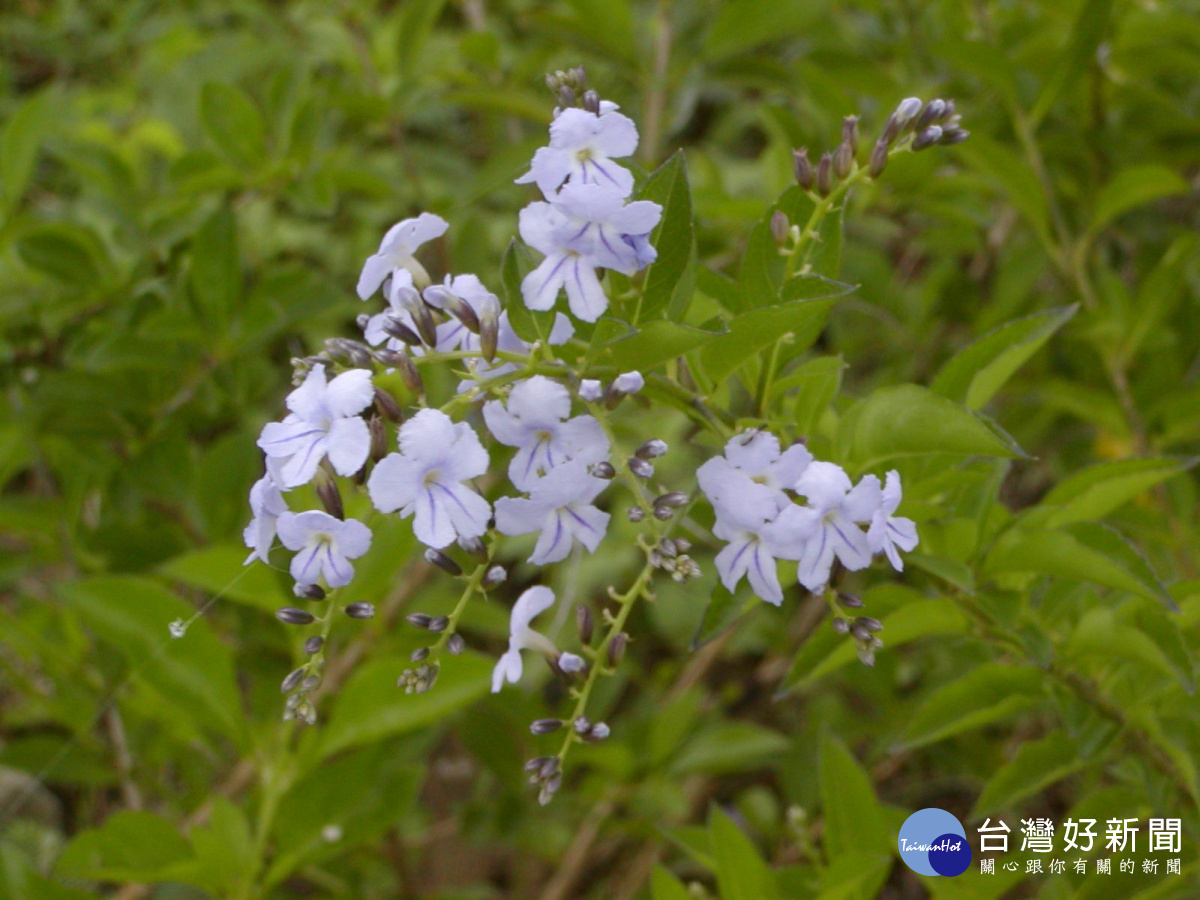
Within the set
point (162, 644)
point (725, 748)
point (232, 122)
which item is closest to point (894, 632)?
point (725, 748)

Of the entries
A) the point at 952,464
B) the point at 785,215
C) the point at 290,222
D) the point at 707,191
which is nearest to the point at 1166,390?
the point at 707,191

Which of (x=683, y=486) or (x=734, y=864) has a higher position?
(x=683, y=486)

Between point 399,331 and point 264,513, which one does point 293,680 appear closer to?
point 264,513

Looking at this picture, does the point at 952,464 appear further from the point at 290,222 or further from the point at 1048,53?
the point at 290,222

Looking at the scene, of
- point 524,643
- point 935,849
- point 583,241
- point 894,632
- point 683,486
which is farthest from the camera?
point 683,486

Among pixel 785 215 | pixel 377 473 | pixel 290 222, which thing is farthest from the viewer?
pixel 290 222

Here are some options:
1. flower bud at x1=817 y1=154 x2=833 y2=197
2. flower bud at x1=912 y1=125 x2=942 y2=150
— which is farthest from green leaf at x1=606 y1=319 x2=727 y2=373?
flower bud at x1=912 y1=125 x2=942 y2=150
